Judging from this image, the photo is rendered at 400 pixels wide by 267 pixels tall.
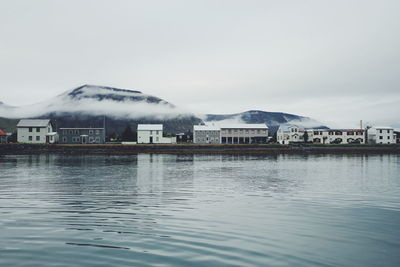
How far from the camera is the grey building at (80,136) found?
101688 mm

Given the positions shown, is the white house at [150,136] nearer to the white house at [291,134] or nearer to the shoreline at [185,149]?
the shoreline at [185,149]

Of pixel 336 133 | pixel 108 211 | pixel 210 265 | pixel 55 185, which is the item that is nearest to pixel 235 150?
pixel 336 133

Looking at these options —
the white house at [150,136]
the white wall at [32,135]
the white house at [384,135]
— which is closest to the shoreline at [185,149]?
the white wall at [32,135]

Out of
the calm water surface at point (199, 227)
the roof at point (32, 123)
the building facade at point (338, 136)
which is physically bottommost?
the calm water surface at point (199, 227)

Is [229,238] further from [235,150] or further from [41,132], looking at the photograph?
[41,132]

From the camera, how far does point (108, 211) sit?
14445 millimetres

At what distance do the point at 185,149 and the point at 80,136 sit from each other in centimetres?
3812

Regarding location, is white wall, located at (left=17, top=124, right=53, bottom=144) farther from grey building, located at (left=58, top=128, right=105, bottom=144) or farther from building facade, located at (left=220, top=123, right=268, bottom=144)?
building facade, located at (left=220, top=123, right=268, bottom=144)

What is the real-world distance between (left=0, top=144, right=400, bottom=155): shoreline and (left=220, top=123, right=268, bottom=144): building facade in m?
20.7

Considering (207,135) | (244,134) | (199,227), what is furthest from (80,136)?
(199,227)

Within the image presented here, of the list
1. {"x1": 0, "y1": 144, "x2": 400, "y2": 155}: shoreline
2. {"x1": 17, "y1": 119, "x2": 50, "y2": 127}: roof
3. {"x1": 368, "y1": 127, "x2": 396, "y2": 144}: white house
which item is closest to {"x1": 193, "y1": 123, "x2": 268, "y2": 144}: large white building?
{"x1": 0, "y1": 144, "x2": 400, "y2": 155}: shoreline

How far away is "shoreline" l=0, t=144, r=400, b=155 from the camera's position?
3191 inches

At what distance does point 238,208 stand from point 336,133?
11281 cm

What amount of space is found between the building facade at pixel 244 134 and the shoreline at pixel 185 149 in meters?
20.7
